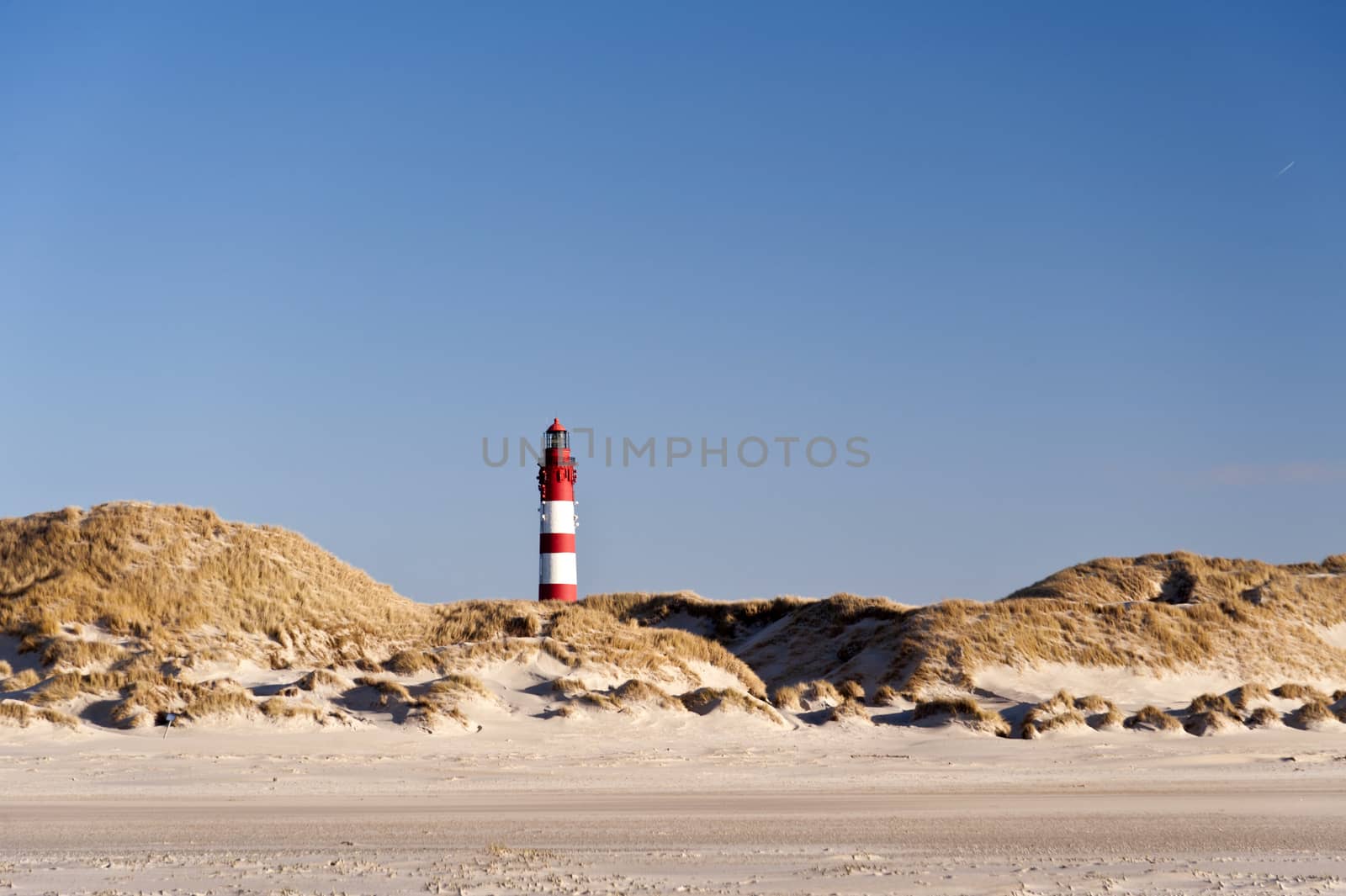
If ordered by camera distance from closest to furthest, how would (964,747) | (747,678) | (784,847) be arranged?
(784,847)
(964,747)
(747,678)

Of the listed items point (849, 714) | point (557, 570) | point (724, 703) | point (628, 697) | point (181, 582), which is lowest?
point (849, 714)

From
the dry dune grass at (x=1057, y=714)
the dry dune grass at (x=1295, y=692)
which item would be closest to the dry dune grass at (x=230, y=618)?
the dry dune grass at (x=1057, y=714)

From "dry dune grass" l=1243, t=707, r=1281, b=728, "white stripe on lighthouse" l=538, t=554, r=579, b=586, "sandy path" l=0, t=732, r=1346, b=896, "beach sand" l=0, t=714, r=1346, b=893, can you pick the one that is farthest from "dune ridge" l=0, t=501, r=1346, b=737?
"white stripe on lighthouse" l=538, t=554, r=579, b=586

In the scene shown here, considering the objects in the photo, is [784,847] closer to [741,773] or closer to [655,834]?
[655,834]

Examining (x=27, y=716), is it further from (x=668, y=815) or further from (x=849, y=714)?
(x=849, y=714)

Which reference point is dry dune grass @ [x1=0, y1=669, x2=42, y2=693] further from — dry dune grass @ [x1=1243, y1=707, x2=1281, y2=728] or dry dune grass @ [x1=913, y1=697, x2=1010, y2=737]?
dry dune grass @ [x1=1243, y1=707, x2=1281, y2=728]

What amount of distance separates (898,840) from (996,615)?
18.5 m

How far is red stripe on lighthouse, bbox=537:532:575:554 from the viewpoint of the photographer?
123 feet

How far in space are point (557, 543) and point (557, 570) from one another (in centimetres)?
75

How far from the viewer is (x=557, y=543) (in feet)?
123

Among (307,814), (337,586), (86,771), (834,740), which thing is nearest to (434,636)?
(337,586)

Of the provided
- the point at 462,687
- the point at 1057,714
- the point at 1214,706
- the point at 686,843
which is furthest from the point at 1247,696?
the point at 686,843

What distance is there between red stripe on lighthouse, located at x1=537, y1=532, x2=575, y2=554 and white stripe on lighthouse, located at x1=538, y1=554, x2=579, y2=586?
0.13 metres

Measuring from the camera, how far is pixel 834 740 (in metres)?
20.2
